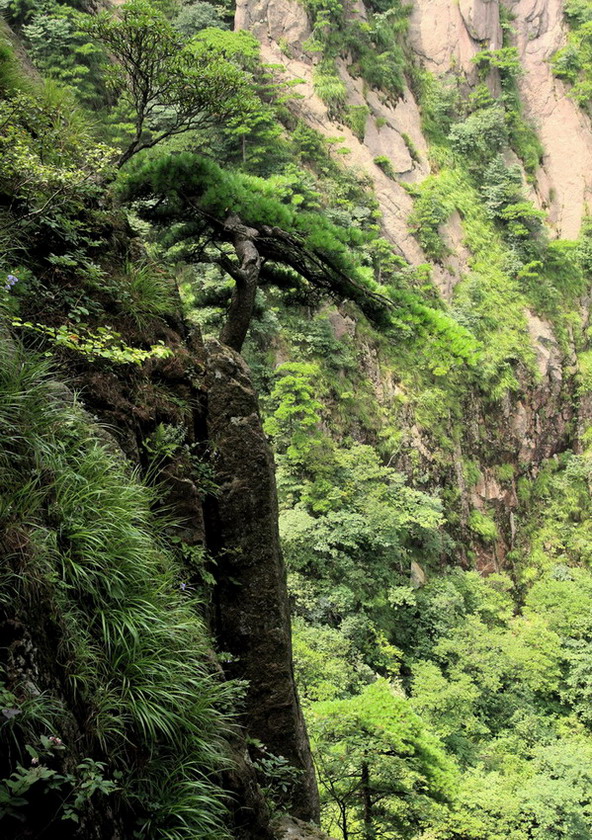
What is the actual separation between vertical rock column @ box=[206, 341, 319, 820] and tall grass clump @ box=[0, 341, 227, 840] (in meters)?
1.18

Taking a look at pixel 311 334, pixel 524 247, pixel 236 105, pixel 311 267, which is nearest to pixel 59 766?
pixel 311 267

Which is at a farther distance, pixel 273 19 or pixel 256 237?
pixel 273 19

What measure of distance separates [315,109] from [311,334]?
31.2ft

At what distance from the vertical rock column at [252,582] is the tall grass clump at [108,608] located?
1.18m

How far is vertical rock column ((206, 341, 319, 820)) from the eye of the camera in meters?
3.96

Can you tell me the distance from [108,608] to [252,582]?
183cm

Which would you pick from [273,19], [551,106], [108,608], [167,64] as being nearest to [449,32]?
[551,106]

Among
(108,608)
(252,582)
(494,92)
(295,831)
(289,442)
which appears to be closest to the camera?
(108,608)

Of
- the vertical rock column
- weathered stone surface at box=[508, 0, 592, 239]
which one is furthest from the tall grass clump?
weathered stone surface at box=[508, 0, 592, 239]

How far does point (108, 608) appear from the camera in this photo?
2355 millimetres

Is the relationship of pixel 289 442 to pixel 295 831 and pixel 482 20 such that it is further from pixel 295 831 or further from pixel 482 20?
pixel 482 20

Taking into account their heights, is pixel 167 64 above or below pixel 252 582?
above

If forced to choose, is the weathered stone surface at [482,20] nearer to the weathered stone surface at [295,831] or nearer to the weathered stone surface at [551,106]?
the weathered stone surface at [551,106]

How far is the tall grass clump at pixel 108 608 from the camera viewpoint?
202cm
